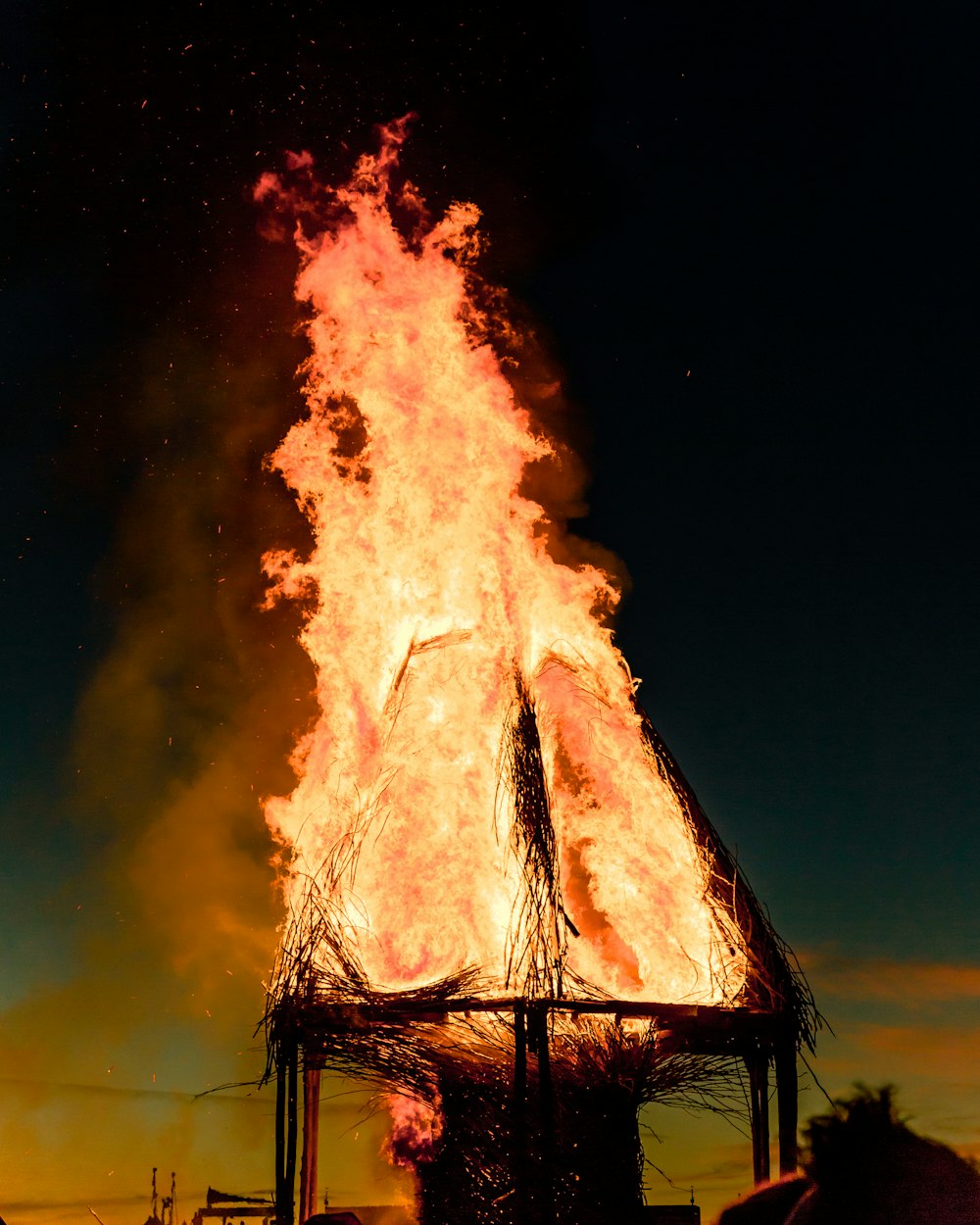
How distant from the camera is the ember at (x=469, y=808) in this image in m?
10.9

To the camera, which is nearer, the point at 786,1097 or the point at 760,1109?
the point at 786,1097

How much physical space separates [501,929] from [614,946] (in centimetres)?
193

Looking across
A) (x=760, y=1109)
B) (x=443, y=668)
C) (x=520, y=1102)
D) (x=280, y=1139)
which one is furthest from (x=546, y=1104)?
(x=443, y=668)

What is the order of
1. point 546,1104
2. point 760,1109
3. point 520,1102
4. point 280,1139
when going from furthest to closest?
point 760,1109
point 280,1139
point 546,1104
point 520,1102

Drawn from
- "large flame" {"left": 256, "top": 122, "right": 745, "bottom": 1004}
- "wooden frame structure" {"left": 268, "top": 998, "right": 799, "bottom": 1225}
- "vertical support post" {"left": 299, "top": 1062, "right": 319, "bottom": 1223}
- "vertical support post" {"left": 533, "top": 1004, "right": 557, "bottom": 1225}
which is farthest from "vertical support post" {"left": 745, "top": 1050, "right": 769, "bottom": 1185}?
"vertical support post" {"left": 299, "top": 1062, "right": 319, "bottom": 1223}

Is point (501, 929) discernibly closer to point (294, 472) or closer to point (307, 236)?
point (294, 472)

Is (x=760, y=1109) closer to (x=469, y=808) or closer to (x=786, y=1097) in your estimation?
(x=786, y=1097)

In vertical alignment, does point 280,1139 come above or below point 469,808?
below

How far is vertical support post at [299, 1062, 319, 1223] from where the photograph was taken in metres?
12.8

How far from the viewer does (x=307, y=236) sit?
14672 mm

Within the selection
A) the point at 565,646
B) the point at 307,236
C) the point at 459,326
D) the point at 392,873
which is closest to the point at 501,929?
the point at 392,873

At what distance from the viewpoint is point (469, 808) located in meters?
12.0

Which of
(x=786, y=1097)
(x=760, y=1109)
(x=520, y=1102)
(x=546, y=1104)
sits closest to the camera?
(x=520, y=1102)

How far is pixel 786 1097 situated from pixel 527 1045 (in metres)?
3.23
